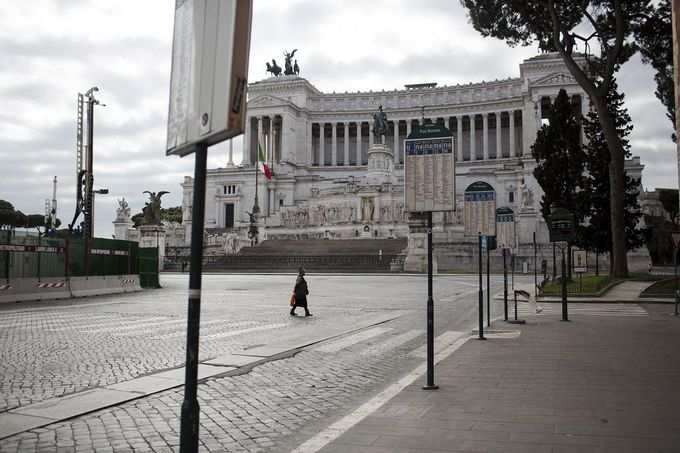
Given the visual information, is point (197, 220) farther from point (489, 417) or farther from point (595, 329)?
point (595, 329)

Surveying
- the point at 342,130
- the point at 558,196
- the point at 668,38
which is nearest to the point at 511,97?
the point at 342,130

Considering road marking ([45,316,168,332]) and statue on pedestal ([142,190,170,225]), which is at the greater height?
statue on pedestal ([142,190,170,225])

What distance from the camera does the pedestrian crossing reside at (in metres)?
18.0

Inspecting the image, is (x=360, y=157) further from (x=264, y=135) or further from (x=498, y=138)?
(x=498, y=138)

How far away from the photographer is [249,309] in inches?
749

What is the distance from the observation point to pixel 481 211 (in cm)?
1491

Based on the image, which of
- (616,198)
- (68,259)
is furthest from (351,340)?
(616,198)

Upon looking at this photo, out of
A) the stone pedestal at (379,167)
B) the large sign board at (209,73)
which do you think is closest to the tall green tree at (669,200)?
the stone pedestal at (379,167)

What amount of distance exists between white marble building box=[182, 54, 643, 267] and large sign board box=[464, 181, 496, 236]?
47233 mm

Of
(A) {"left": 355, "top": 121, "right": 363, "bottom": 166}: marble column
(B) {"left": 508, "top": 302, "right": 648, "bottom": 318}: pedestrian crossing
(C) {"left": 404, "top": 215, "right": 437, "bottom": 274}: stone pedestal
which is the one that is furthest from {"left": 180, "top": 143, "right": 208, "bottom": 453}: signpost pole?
(A) {"left": 355, "top": 121, "right": 363, "bottom": 166}: marble column

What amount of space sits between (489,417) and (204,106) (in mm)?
4424

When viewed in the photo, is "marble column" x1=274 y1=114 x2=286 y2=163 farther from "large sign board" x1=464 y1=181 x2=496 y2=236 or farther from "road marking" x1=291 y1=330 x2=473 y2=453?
"road marking" x1=291 y1=330 x2=473 y2=453

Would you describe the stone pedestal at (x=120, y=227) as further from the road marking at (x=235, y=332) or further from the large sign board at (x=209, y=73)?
the large sign board at (x=209, y=73)

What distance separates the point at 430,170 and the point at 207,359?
4.83 m
